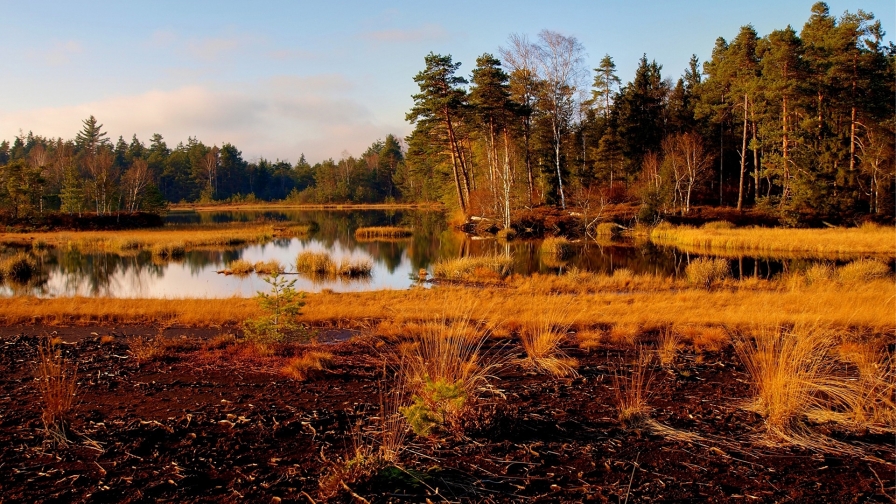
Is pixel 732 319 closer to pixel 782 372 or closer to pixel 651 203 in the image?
pixel 782 372

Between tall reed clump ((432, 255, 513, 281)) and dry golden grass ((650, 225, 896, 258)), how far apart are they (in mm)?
13816

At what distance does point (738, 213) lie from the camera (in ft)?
133

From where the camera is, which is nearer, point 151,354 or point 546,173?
point 151,354

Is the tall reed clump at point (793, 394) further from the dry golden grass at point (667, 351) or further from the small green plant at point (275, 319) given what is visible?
the small green plant at point (275, 319)

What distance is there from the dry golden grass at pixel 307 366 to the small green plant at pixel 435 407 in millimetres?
1974

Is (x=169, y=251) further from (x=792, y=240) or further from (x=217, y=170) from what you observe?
(x=217, y=170)

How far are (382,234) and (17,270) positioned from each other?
23647mm

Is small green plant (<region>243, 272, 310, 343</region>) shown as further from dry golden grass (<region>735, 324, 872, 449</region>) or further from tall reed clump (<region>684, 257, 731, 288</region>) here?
tall reed clump (<region>684, 257, 731, 288</region>)

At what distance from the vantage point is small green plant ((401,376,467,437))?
14.1ft

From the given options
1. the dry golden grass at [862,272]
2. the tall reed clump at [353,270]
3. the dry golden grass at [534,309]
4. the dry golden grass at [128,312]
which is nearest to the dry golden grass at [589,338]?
the dry golden grass at [534,309]

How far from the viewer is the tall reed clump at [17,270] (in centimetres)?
2198

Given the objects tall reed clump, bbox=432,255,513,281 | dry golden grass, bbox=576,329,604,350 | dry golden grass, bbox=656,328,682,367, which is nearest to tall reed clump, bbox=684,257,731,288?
tall reed clump, bbox=432,255,513,281

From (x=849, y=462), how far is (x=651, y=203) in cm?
3911

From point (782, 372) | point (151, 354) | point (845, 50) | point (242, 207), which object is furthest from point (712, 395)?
point (242, 207)
